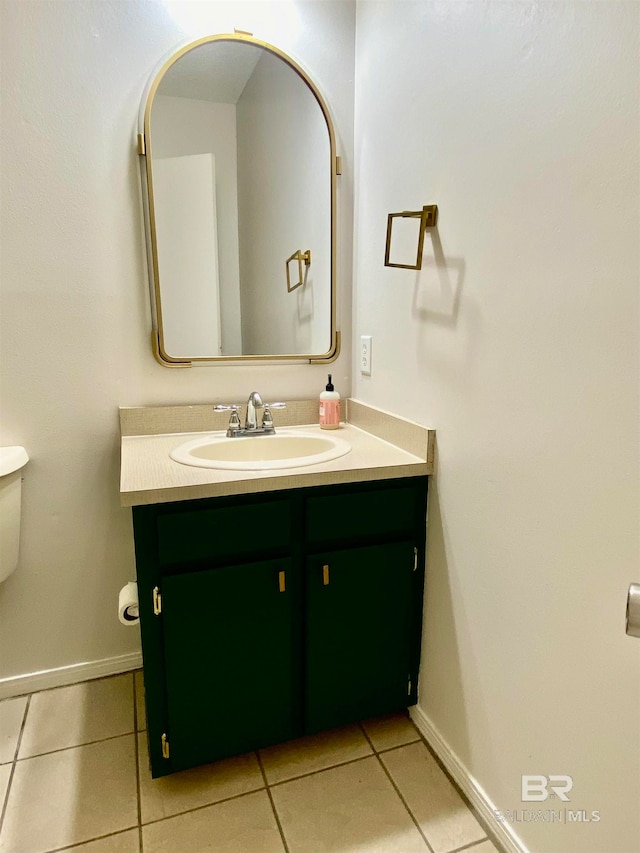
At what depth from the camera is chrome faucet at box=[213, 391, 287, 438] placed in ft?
5.29

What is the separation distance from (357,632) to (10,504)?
1050 mm

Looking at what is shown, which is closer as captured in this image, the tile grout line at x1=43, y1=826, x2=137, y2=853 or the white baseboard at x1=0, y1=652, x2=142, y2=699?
the tile grout line at x1=43, y1=826, x2=137, y2=853

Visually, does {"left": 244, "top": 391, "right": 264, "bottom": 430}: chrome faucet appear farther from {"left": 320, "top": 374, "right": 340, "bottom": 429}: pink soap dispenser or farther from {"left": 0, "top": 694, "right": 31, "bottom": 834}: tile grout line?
A: {"left": 0, "top": 694, "right": 31, "bottom": 834}: tile grout line

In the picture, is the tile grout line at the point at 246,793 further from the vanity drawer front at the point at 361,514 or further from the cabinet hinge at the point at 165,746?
the vanity drawer front at the point at 361,514

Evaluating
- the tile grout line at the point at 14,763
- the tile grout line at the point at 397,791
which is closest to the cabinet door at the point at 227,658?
the tile grout line at the point at 397,791

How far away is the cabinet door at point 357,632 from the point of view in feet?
4.45

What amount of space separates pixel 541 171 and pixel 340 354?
962 millimetres

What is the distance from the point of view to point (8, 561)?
150 centimetres

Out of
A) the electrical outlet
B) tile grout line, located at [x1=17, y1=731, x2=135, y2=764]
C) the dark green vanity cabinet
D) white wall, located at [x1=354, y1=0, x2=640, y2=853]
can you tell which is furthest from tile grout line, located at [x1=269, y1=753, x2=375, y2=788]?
the electrical outlet

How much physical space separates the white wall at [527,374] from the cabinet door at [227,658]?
17.1 inches

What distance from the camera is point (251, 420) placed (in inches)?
64.8

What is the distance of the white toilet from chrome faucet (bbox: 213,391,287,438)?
0.59m

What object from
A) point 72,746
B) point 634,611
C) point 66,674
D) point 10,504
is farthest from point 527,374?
point 66,674

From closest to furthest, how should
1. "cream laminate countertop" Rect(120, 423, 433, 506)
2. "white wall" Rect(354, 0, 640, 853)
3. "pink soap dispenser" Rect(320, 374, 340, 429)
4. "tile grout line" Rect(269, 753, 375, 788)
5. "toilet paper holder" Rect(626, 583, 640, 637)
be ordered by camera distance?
"toilet paper holder" Rect(626, 583, 640, 637)
"white wall" Rect(354, 0, 640, 853)
"cream laminate countertop" Rect(120, 423, 433, 506)
"tile grout line" Rect(269, 753, 375, 788)
"pink soap dispenser" Rect(320, 374, 340, 429)
